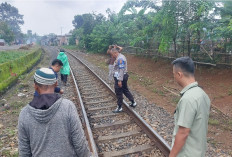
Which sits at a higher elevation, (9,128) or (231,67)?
(231,67)

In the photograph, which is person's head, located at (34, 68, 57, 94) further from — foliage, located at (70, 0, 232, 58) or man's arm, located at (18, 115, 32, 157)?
foliage, located at (70, 0, 232, 58)

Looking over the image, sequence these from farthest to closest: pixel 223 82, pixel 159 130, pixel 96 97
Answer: pixel 223 82
pixel 96 97
pixel 159 130

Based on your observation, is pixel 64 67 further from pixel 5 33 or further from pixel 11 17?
pixel 11 17

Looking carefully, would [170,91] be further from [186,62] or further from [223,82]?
[186,62]

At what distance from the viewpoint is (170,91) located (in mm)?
8359

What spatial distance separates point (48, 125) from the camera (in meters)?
1.78

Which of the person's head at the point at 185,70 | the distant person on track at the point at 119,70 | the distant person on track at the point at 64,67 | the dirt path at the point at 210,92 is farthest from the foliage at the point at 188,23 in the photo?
the person's head at the point at 185,70

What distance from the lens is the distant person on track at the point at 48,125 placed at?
68.4 inches

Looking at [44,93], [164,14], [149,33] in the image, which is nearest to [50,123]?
[44,93]

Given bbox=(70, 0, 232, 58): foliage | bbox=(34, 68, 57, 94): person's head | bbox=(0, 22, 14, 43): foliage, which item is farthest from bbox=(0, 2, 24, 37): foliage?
bbox=(34, 68, 57, 94): person's head

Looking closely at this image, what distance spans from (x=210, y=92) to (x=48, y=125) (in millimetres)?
7692

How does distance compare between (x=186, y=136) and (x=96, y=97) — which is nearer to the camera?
(x=186, y=136)

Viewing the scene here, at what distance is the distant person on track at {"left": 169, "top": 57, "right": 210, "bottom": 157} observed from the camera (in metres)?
1.82

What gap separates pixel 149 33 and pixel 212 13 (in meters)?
3.97
